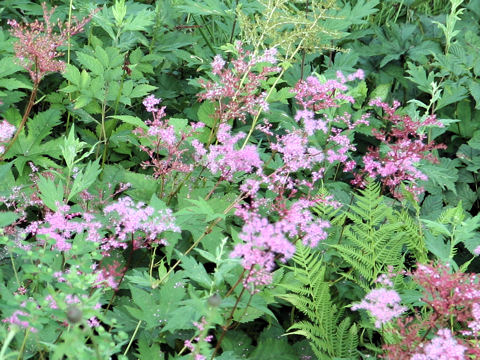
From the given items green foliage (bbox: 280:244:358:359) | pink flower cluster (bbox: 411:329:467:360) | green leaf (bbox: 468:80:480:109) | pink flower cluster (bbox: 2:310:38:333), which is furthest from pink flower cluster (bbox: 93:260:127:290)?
green leaf (bbox: 468:80:480:109)

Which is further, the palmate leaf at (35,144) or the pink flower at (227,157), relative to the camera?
the palmate leaf at (35,144)

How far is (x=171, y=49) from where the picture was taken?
130 inches

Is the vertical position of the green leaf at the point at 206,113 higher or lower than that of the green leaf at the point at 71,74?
lower

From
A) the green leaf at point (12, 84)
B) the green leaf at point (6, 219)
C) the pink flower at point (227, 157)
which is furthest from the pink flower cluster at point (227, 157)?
the green leaf at point (12, 84)

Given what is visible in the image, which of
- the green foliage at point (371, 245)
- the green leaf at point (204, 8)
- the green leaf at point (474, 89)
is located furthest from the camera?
the green leaf at point (474, 89)

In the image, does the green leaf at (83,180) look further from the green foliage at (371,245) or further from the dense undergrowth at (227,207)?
the green foliage at (371,245)

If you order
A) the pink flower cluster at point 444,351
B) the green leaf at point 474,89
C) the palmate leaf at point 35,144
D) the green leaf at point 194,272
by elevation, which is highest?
the palmate leaf at point 35,144

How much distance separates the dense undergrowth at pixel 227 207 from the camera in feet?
6.02

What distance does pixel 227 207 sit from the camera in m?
2.43

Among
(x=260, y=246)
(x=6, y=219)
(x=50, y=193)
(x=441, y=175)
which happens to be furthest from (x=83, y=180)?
(x=441, y=175)

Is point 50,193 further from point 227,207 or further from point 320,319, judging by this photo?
point 320,319

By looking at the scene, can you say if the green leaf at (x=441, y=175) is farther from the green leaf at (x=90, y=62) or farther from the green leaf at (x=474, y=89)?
the green leaf at (x=90, y=62)

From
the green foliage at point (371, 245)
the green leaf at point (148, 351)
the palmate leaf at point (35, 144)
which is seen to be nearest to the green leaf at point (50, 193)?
the palmate leaf at point (35, 144)

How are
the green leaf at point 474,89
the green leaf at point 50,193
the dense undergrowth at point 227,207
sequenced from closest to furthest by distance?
the dense undergrowth at point 227,207
the green leaf at point 50,193
the green leaf at point 474,89
